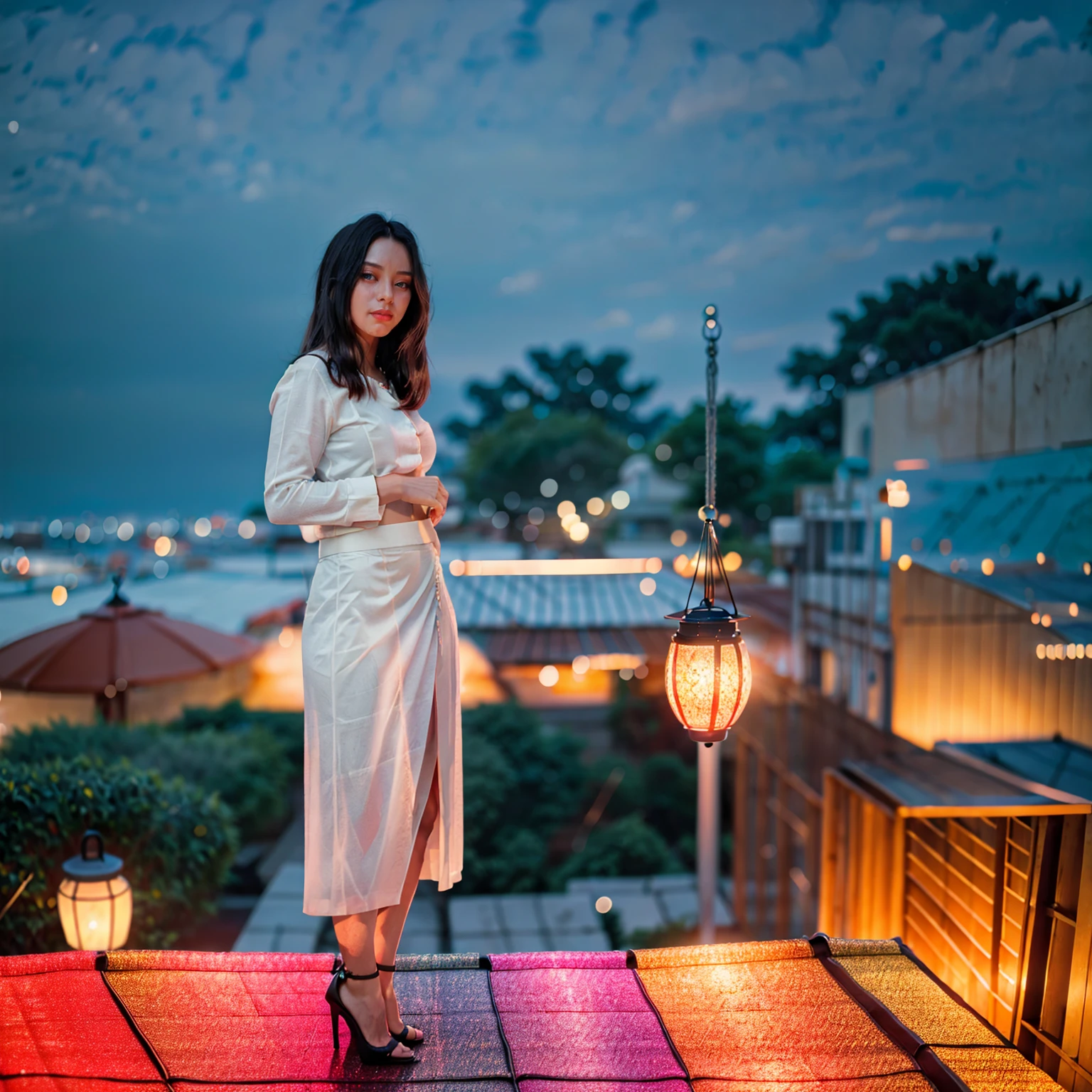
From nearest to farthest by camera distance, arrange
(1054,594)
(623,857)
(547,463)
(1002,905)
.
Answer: (1002,905)
(1054,594)
(623,857)
(547,463)

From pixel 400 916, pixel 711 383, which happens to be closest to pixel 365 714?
pixel 400 916

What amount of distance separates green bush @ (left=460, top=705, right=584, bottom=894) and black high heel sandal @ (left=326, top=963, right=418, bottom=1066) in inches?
141

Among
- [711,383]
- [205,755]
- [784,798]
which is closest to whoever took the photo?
[711,383]

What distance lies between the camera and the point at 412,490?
1.47m

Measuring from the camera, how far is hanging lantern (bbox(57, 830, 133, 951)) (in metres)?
2.49

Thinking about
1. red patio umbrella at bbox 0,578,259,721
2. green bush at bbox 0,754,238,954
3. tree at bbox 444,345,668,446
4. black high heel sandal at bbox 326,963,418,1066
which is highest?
tree at bbox 444,345,668,446

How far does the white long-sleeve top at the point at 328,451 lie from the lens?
142cm

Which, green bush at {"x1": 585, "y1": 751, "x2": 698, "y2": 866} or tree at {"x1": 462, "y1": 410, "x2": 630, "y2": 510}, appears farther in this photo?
tree at {"x1": 462, "y1": 410, "x2": 630, "y2": 510}

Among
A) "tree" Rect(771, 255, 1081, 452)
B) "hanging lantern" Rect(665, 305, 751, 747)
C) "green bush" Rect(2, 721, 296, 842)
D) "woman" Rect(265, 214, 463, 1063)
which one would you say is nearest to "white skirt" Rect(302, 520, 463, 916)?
"woman" Rect(265, 214, 463, 1063)

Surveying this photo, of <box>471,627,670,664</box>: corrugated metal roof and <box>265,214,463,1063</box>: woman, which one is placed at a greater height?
<box>265,214,463,1063</box>: woman

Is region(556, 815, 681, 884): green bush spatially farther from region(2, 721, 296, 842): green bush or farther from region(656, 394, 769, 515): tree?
region(656, 394, 769, 515): tree

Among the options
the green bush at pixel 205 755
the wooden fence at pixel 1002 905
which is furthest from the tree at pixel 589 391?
the wooden fence at pixel 1002 905

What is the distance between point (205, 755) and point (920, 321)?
5.31 m

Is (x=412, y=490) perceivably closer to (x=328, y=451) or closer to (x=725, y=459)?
(x=328, y=451)
